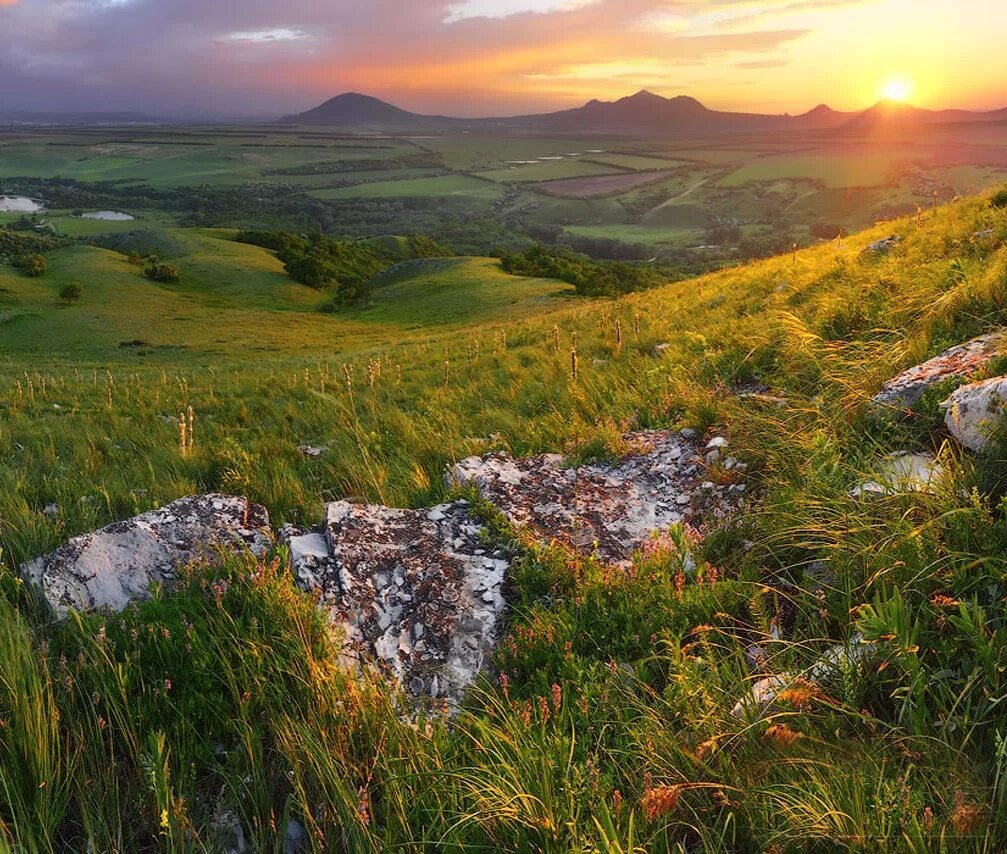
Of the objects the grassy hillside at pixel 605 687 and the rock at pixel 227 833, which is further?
the rock at pixel 227 833

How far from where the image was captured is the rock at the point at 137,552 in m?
3.40

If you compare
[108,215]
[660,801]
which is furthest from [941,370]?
[108,215]

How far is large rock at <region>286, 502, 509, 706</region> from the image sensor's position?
3070 mm

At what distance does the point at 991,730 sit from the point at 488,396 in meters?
7.56

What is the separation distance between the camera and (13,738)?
228 centimetres

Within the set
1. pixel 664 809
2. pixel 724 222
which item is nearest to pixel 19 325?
pixel 664 809

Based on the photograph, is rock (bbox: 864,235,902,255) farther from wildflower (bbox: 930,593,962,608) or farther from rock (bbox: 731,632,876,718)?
rock (bbox: 731,632,876,718)

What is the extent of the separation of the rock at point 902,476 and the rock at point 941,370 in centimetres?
66

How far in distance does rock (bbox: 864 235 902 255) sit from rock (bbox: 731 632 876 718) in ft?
35.5

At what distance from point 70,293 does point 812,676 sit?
63.9m

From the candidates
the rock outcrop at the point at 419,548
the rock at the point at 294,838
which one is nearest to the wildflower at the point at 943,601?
the rock outcrop at the point at 419,548

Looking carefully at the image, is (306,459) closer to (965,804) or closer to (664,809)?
(664,809)

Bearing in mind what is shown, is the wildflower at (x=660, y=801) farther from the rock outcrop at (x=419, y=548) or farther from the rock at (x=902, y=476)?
the rock at (x=902, y=476)

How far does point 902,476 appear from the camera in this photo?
327cm
